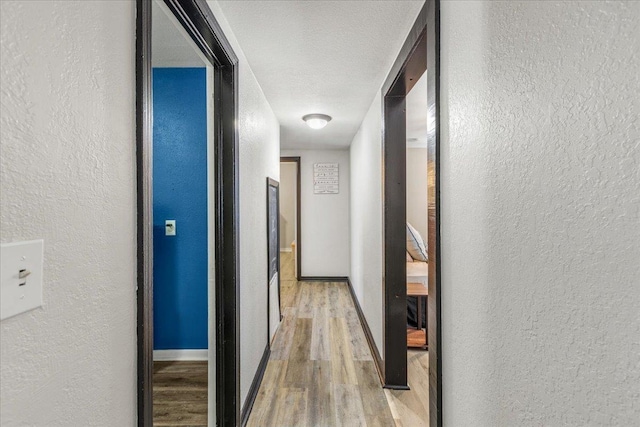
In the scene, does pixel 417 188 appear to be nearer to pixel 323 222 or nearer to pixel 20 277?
pixel 323 222

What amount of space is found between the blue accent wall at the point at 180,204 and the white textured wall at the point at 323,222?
10.4 ft

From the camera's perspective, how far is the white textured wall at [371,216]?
8.95 feet

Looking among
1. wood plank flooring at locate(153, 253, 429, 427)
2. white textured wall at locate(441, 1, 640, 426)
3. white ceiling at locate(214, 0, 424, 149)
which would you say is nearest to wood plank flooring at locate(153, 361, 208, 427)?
wood plank flooring at locate(153, 253, 429, 427)

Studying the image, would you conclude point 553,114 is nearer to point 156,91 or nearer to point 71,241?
point 71,241

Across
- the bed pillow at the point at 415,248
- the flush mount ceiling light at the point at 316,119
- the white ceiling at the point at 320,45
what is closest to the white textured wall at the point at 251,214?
the white ceiling at the point at 320,45

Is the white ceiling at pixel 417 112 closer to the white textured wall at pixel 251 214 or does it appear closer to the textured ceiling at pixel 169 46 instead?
the white textured wall at pixel 251 214

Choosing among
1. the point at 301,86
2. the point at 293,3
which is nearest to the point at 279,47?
the point at 293,3

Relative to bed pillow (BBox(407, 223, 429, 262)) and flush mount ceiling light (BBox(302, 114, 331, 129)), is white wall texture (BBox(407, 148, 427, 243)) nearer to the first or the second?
bed pillow (BBox(407, 223, 429, 262))

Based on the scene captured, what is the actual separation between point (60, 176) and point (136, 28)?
0.47m

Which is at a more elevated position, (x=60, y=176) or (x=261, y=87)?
(x=261, y=87)

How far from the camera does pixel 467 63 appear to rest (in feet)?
3.46

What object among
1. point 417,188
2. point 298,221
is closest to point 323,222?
point 298,221

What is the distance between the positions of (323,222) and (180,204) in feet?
11.0

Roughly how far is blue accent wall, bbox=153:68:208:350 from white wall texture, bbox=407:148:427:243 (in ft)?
12.0
